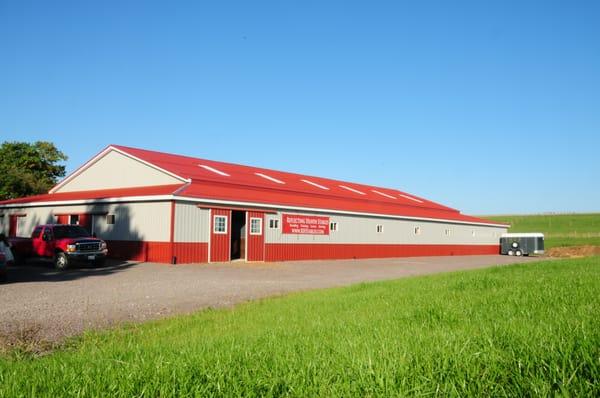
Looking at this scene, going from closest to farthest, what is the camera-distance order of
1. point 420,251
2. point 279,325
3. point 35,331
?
point 279,325 → point 35,331 → point 420,251

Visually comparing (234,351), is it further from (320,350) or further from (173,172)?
(173,172)

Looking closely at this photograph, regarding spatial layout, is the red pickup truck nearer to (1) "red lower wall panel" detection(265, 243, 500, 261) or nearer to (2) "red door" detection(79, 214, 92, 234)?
(2) "red door" detection(79, 214, 92, 234)

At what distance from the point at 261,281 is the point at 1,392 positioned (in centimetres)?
1453

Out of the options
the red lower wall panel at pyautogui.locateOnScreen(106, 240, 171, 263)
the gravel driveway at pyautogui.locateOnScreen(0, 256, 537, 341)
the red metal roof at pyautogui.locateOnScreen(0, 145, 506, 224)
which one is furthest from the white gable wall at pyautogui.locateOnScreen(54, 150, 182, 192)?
the gravel driveway at pyautogui.locateOnScreen(0, 256, 537, 341)

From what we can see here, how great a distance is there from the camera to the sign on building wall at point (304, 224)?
1182 inches

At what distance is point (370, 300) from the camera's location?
31.7ft

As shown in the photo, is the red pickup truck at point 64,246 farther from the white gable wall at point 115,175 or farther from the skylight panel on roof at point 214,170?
the skylight panel on roof at point 214,170

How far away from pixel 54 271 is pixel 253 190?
1275 cm

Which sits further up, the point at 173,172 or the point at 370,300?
the point at 173,172

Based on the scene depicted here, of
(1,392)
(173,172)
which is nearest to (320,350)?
(1,392)

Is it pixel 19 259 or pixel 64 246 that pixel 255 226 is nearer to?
pixel 64 246

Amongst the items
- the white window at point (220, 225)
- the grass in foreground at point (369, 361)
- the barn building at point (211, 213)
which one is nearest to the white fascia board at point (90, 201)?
the barn building at point (211, 213)

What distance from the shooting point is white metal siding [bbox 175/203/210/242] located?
24422mm

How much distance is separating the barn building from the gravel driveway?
6.91 ft
